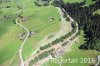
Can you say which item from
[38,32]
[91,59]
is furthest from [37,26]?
[91,59]

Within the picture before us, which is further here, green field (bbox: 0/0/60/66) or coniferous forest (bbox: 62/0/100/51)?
coniferous forest (bbox: 62/0/100/51)

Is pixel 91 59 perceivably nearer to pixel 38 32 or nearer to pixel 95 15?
pixel 38 32

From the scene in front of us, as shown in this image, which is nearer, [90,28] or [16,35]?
[16,35]

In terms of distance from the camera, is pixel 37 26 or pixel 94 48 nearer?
pixel 94 48

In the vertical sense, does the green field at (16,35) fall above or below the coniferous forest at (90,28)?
below

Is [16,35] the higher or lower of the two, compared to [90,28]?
lower

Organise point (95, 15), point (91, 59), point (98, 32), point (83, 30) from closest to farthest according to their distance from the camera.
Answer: point (91, 59) < point (98, 32) < point (83, 30) < point (95, 15)

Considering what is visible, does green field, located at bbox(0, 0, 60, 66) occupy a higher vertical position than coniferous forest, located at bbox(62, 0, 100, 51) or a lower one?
lower

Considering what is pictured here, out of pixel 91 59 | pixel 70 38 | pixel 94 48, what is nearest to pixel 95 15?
pixel 70 38

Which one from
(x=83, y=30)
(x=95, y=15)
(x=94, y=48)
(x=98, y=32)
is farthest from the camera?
(x=95, y=15)

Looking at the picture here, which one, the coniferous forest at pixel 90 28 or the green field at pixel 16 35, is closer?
the green field at pixel 16 35

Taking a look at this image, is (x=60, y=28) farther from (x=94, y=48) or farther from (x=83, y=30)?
(x=94, y=48)
